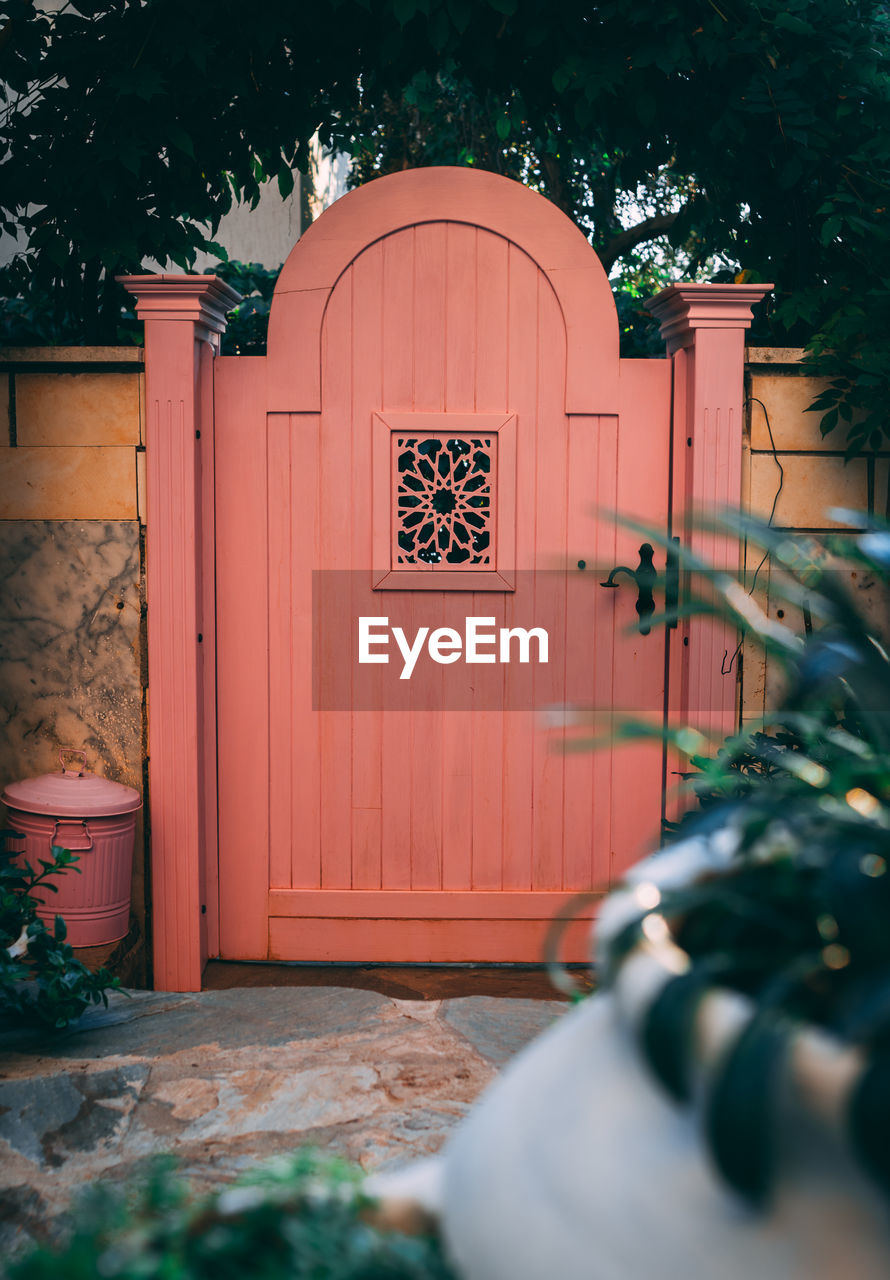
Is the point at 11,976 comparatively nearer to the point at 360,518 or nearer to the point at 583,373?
the point at 360,518

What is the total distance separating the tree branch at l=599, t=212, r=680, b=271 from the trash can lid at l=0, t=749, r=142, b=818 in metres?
5.11

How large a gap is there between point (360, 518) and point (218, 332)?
2.41ft

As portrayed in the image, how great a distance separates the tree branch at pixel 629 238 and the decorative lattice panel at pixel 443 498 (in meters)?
4.13

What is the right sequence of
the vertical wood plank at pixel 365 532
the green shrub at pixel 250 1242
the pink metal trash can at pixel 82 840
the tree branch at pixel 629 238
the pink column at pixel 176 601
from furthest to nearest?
the tree branch at pixel 629 238
the vertical wood plank at pixel 365 532
the pink column at pixel 176 601
the pink metal trash can at pixel 82 840
the green shrub at pixel 250 1242

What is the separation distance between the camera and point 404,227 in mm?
2871

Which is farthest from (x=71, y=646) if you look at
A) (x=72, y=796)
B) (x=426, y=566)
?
(x=426, y=566)

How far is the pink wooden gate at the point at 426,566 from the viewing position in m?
2.88

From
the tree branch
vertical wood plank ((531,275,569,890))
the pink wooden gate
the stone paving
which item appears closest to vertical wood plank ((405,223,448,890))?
the pink wooden gate

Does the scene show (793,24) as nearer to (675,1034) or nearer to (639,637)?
(639,637)

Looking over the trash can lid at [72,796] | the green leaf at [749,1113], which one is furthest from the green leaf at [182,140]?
the green leaf at [749,1113]

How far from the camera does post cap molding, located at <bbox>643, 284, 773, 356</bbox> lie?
2795 mm

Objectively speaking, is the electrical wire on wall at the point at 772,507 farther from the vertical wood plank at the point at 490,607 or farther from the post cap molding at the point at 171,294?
the post cap molding at the point at 171,294

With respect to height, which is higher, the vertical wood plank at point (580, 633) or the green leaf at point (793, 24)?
the green leaf at point (793, 24)

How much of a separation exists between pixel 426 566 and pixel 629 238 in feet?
15.1
